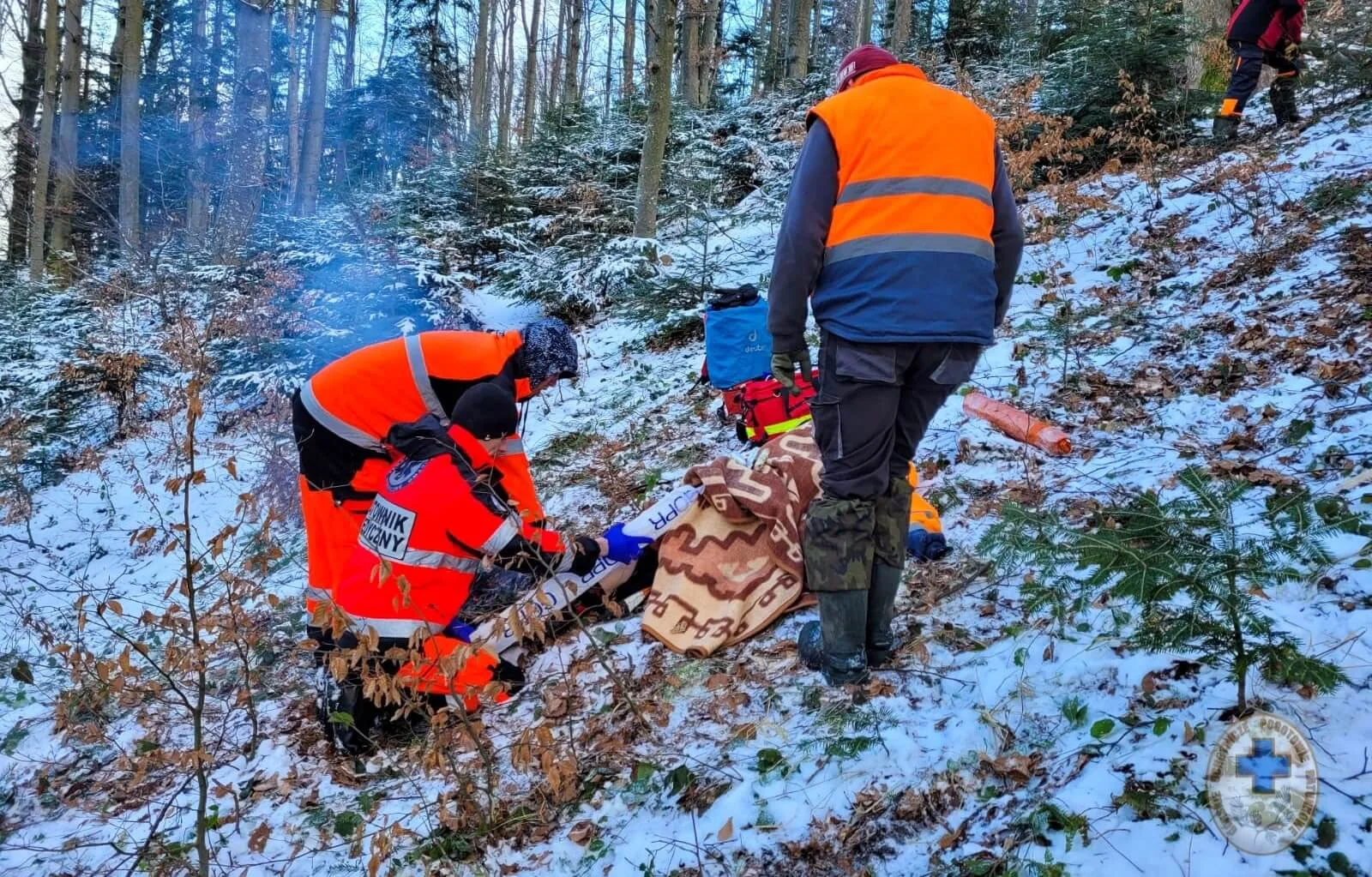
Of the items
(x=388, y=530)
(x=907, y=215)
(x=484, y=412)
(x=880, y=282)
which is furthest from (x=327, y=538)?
(x=907, y=215)

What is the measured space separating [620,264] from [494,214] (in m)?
5.88

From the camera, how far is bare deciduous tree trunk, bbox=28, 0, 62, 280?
16156 mm

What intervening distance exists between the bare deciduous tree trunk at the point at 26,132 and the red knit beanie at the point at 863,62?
21.9 m

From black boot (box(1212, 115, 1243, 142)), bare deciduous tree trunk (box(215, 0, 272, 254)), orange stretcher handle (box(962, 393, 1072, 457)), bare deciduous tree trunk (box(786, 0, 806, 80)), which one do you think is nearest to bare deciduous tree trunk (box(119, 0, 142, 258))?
bare deciduous tree trunk (box(215, 0, 272, 254))

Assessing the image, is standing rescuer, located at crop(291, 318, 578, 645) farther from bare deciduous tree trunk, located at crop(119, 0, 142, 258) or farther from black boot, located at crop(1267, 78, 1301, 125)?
bare deciduous tree trunk, located at crop(119, 0, 142, 258)

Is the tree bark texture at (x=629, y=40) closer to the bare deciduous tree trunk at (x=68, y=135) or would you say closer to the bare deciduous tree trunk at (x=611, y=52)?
the bare deciduous tree trunk at (x=611, y=52)

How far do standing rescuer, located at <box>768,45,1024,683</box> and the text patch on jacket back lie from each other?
1.97m

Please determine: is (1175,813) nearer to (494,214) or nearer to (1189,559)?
(1189,559)

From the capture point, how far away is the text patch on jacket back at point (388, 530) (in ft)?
11.7

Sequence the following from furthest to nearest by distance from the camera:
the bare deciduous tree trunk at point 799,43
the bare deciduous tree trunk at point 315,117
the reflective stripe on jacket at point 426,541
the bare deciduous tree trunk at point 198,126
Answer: the bare deciduous tree trunk at point 198,126 < the bare deciduous tree trunk at point 799,43 < the bare deciduous tree trunk at point 315,117 < the reflective stripe on jacket at point 426,541

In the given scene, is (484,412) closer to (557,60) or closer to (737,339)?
(737,339)

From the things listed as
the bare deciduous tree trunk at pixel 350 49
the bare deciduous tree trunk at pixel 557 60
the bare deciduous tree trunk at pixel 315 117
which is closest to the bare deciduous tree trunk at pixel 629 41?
the bare deciduous tree trunk at pixel 557 60

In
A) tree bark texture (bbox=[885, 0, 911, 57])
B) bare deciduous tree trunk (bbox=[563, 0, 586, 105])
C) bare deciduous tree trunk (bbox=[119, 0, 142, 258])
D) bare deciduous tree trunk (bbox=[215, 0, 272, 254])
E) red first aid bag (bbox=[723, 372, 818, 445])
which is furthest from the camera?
bare deciduous tree trunk (bbox=[563, 0, 586, 105])

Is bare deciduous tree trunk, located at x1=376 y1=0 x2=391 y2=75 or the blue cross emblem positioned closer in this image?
the blue cross emblem
